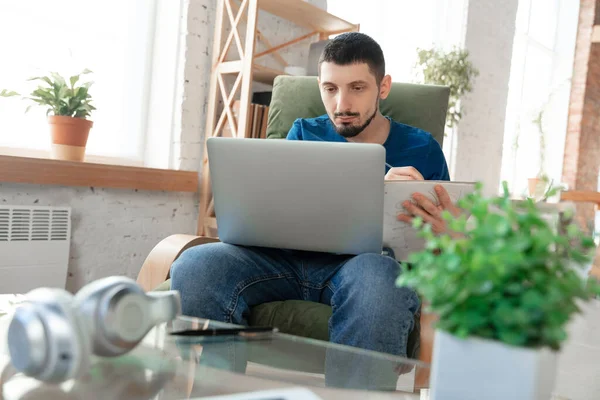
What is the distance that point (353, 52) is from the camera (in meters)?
1.69

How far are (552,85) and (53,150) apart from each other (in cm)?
531

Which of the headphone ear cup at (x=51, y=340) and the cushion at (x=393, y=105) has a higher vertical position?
the cushion at (x=393, y=105)

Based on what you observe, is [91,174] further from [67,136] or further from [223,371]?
[223,371]

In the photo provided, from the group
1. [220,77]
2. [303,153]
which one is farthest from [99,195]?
[303,153]

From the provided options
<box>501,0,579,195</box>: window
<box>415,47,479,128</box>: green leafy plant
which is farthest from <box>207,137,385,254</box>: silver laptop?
<box>501,0,579,195</box>: window

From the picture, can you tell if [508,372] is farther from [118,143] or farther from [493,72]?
[493,72]

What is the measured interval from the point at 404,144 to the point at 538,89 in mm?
4848

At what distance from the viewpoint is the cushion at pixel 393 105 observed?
6.37ft

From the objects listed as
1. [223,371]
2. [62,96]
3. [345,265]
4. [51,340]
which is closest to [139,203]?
[62,96]

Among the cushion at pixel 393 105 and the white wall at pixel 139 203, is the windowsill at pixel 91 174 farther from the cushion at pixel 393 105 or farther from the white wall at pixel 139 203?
the cushion at pixel 393 105

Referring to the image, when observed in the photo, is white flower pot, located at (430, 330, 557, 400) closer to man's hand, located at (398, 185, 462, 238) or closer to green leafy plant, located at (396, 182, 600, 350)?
green leafy plant, located at (396, 182, 600, 350)

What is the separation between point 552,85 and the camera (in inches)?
237

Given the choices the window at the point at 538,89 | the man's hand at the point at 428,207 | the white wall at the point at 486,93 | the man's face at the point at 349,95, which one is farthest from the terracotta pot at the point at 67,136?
the window at the point at 538,89

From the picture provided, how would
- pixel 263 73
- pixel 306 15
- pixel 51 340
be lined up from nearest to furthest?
pixel 51 340
pixel 263 73
pixel 306 15
